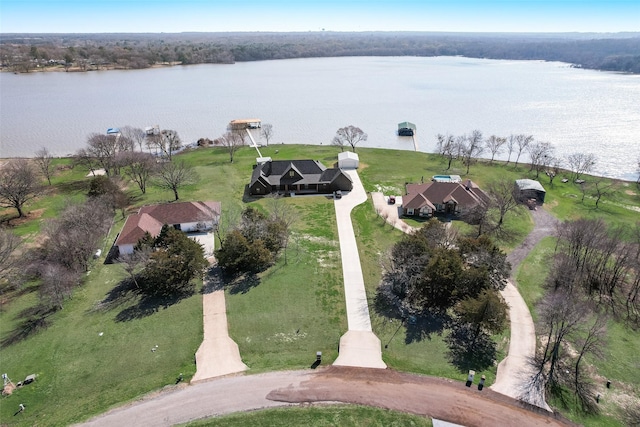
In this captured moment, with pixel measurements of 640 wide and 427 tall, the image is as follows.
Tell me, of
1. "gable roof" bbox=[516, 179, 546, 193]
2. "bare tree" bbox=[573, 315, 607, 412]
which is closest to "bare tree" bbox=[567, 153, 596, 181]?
"gable roof" bbox=[516, 179, 546, 193]

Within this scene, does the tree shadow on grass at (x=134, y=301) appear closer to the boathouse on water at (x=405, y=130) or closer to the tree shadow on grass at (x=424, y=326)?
the tree shadow on grass at (x=424, y=326)

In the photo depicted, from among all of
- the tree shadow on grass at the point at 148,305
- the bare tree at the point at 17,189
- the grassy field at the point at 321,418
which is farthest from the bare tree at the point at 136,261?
the bare tree at the point at 17,189

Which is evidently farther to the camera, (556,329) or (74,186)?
(74,186)

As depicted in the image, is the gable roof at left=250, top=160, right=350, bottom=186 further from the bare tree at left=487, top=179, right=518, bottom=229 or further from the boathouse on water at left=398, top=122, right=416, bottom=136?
the boathouse on water at left=398, top=122, right=416, bottom=136

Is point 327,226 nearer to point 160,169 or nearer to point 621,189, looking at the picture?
point 160,169

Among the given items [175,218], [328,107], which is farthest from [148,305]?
[328,107]

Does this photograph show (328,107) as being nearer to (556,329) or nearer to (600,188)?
(600,188)
